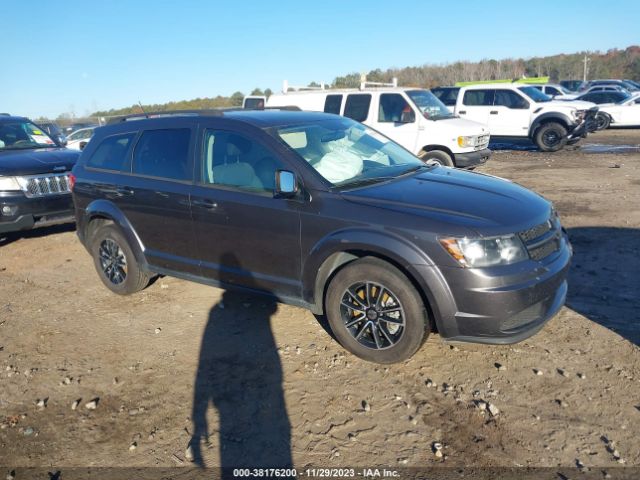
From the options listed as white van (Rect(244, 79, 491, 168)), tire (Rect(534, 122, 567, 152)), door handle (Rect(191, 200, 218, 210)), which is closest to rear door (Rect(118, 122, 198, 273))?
door handle (Rect(191, 200, 218, 210))

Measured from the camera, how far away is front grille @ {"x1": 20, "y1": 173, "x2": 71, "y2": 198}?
682 centimetres

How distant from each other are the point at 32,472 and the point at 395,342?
7.76 feet

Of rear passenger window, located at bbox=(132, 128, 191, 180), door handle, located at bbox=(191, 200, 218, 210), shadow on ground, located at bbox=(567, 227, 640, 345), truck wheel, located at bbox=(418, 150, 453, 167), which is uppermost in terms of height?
rear passenger window, located at bbox=(132, 128, 191, 180)

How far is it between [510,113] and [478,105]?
972mm

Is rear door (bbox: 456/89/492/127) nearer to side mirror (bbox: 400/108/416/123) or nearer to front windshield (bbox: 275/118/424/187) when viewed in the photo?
side mirror (bbox: 400/108/416/123)

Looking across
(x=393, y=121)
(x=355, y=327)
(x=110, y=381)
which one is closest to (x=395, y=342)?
(x=355, y=327)

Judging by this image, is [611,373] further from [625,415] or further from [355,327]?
[355,327]

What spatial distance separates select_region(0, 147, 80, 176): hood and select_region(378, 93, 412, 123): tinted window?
19.6 feet

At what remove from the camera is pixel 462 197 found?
363 cm

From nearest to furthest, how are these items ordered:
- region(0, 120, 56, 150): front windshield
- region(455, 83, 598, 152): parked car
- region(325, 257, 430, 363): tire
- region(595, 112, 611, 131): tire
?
region(325, 257, 430, 363): tire → region(0, 120, 56, 150): front windshield → region(455, 83, 598, 152): parked car → region(595, 112, 611, 131): tire

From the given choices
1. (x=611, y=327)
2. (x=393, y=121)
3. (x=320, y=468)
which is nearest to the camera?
(x=320, y=468)

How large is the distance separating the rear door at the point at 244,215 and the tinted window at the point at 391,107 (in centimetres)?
673

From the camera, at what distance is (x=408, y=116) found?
33.3 feet

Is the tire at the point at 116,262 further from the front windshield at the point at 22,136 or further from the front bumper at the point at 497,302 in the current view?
the front windshield at the point at 22,136
